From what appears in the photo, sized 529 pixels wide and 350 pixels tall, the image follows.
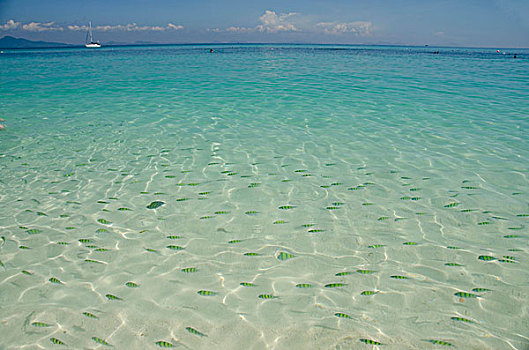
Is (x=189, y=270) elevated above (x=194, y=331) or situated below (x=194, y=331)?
above

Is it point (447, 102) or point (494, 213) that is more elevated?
point (447, 102)

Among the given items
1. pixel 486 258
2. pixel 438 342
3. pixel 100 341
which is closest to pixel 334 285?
pixel 438 342

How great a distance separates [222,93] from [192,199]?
1239 cm

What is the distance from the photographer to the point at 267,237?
4.63 m

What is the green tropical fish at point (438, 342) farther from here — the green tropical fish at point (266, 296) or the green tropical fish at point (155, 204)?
the green tropical fish at point (155, 204)

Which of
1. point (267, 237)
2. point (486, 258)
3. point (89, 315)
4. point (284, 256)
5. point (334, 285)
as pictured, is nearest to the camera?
point (89, 315)

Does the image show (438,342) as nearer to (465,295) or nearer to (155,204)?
(465,295)

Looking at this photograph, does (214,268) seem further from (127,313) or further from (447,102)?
(447,102)

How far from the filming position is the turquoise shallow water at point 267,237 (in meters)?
3.16

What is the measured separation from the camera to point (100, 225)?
491 cm

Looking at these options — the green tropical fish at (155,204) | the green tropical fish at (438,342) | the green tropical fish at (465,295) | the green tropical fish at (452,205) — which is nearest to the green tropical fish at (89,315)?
the green tropical fish at (155,204)

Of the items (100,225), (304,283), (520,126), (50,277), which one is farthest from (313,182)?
(520,126)

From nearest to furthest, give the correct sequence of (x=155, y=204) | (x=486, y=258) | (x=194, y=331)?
(x=194, y=331) < (x=486, y=258) < (x=155, y=204)

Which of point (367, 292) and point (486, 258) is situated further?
point (486, 258)
